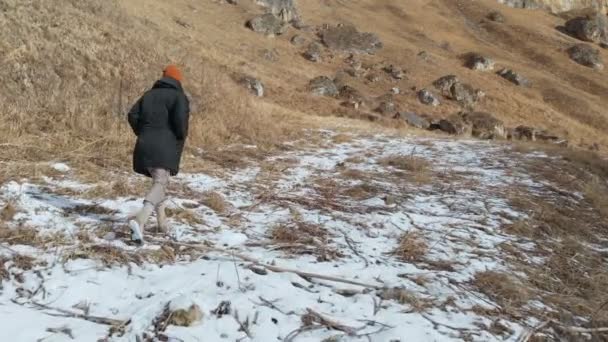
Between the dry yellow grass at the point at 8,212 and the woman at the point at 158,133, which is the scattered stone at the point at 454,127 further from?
the dry yellow grass at the point at 8,212

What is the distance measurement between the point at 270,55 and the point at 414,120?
10416 mm

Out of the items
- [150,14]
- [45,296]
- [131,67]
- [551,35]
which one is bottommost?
[45,296]

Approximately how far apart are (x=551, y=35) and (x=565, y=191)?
42.8 metres

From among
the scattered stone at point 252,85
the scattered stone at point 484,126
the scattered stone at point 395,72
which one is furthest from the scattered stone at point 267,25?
the scattered stone at point 484,126

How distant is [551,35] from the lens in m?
45.9

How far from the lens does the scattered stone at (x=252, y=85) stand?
2172 centimetres

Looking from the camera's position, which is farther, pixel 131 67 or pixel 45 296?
pixel 131 67

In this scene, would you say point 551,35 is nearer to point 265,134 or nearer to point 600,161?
point 600,161

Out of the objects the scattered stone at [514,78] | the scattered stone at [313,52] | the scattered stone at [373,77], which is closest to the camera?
the scattered stone at [373,77]

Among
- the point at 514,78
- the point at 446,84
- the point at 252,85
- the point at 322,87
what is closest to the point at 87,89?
the point at 252,85

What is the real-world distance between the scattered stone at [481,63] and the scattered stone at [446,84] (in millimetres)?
5741

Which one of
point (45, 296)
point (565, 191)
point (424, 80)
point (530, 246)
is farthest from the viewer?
point (424, 80)

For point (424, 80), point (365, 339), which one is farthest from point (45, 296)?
point (424, 80)

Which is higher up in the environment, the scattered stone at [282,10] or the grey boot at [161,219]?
Result: the scattered stone at [282,10]
